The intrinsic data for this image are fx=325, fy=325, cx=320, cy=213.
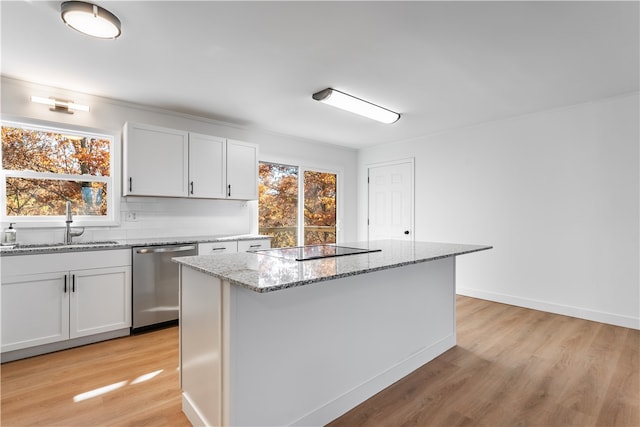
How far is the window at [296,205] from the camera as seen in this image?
4832mm

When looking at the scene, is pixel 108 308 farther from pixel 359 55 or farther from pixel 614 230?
pixel 614 230

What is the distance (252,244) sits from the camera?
3.90m

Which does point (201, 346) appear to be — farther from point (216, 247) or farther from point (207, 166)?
point (207, 166)

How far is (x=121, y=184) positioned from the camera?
3467mm

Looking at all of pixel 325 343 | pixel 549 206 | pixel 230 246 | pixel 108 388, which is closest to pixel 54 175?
pixel 230 246

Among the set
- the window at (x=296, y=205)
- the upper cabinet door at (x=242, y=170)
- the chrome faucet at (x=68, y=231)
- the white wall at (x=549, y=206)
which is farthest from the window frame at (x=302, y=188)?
the chrome faucet at (x=68, y=231)

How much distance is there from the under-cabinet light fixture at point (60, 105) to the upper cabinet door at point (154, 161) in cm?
44

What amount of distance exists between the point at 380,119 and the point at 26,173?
11.8 ft

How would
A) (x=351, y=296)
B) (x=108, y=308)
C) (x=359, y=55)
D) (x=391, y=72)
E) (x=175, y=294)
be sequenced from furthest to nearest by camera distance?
(x=175, y=294)
(x=108, y=308)
(x=391, y=72)
(x=359, y=55)
(x=351, y=296)

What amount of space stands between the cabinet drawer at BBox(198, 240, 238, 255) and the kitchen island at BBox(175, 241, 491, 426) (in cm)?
147

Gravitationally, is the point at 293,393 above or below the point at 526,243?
below

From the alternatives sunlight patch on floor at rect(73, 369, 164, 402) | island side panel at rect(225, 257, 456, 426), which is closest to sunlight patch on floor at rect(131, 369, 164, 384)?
sunlight patch on floor at rect(73, 369, 164, 402)

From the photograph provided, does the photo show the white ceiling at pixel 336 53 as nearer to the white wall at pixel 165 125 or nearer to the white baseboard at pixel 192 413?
the white wall at pixel 165 125

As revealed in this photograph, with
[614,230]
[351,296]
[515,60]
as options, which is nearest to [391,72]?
[515,60]
